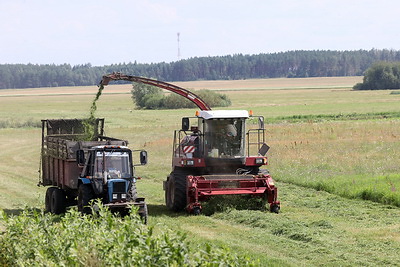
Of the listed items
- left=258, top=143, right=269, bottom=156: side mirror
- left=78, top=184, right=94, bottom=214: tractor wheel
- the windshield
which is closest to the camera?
left=78, top=184, right=94, bottom=214: tractor wheel

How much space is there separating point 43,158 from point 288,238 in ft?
31.4

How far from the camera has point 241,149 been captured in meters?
20.2

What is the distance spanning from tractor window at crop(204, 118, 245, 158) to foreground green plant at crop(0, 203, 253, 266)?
29.7ft

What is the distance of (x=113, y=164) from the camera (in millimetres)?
18016

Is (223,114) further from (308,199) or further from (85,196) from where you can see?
(85,196)

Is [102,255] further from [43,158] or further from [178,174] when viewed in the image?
[43,158]

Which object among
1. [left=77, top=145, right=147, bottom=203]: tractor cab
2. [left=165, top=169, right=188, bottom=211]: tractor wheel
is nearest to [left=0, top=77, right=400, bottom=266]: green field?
[left=165, top=169, right=188, bottom=211]: tractor wheel

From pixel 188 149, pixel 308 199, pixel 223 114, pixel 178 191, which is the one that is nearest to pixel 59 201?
pixel 178 191

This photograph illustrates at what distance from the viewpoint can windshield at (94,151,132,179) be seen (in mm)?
17922

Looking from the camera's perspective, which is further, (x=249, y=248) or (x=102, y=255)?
(x=249, y=248)

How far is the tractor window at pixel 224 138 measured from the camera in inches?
790

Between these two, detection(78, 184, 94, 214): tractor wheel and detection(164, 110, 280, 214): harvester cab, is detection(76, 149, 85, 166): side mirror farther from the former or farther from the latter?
detection(164, 110, 280, 214): harvester cab

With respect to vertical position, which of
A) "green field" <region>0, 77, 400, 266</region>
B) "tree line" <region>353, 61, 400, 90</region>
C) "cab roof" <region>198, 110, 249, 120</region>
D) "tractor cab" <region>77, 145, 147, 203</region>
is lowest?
"green field" <region>0, 77, 400, 266</region>

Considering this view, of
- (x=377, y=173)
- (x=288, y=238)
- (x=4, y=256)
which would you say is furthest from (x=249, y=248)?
(x=377, y=173)
